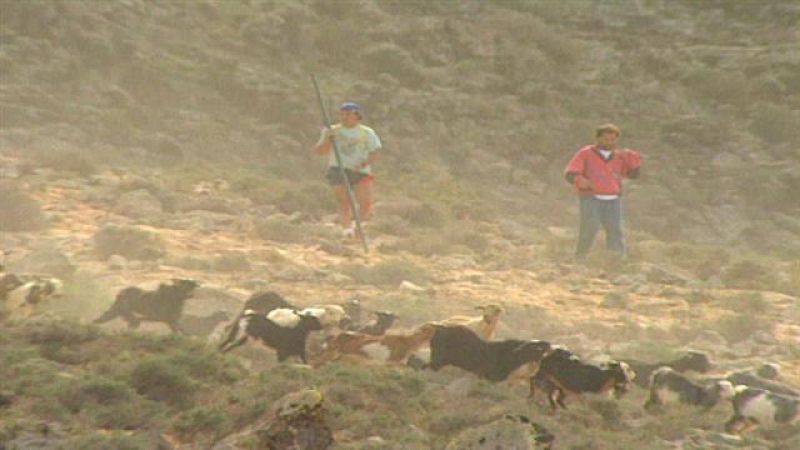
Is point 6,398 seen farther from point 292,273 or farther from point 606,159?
point 606,159

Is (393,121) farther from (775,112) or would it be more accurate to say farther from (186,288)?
(186,288)

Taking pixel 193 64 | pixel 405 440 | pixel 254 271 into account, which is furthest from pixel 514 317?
pixel 193 64

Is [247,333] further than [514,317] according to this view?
No

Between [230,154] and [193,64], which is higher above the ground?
[193,64]

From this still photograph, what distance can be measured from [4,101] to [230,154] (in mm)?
4618

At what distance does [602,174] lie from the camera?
12844 mm

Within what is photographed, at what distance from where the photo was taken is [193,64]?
2120cm

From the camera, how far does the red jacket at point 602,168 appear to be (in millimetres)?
12784

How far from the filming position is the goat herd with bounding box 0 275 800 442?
20.7 ft

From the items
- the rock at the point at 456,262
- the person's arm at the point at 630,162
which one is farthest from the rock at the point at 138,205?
the person's arm at the point at 630,162

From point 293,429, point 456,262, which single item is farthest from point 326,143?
point 293,429

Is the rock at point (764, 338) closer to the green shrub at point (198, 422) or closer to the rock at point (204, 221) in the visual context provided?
the green shrub at point (198, 422)

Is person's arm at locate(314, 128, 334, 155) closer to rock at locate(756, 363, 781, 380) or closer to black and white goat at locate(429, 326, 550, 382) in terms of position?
black and white goat at locate(429, 326, 550, 382)

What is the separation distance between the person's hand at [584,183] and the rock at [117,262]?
21.2 ft
